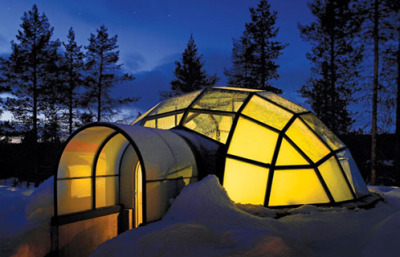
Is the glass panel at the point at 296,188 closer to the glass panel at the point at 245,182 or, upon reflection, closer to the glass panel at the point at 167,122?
the glass panel at the point at 245,182

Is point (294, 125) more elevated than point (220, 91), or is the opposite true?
point (220, 91)

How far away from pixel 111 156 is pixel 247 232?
5526 mm

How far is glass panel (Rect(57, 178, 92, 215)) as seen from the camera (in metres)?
6.75

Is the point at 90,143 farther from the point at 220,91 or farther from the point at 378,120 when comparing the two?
the point at 378,120

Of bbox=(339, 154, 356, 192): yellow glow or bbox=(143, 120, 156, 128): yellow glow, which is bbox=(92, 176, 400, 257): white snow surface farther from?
bbox=(143, 120, 156, 128): yellow glow

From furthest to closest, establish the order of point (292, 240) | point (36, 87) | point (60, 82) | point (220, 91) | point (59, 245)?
1. point (60, 82)
2. point (36, 87)
3. point (220, 91)
4. point (59, 245)
5. point (292, 240)

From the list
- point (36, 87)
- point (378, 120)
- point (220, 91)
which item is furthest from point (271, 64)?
point (36, 87)

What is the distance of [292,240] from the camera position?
432 centimetres

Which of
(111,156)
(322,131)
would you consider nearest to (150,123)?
(111,156)

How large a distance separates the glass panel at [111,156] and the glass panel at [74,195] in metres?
0.53

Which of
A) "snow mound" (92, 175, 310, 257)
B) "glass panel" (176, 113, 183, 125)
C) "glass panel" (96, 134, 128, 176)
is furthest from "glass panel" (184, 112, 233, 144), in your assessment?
"snow mound" (92, 175, 310, 257)

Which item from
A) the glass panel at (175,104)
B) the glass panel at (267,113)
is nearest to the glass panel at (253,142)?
the glass panel at (267,113)

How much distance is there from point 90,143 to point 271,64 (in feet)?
69.3

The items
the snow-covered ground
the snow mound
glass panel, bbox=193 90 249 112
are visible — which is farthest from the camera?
glass panel, bbox=193 90 249 112
